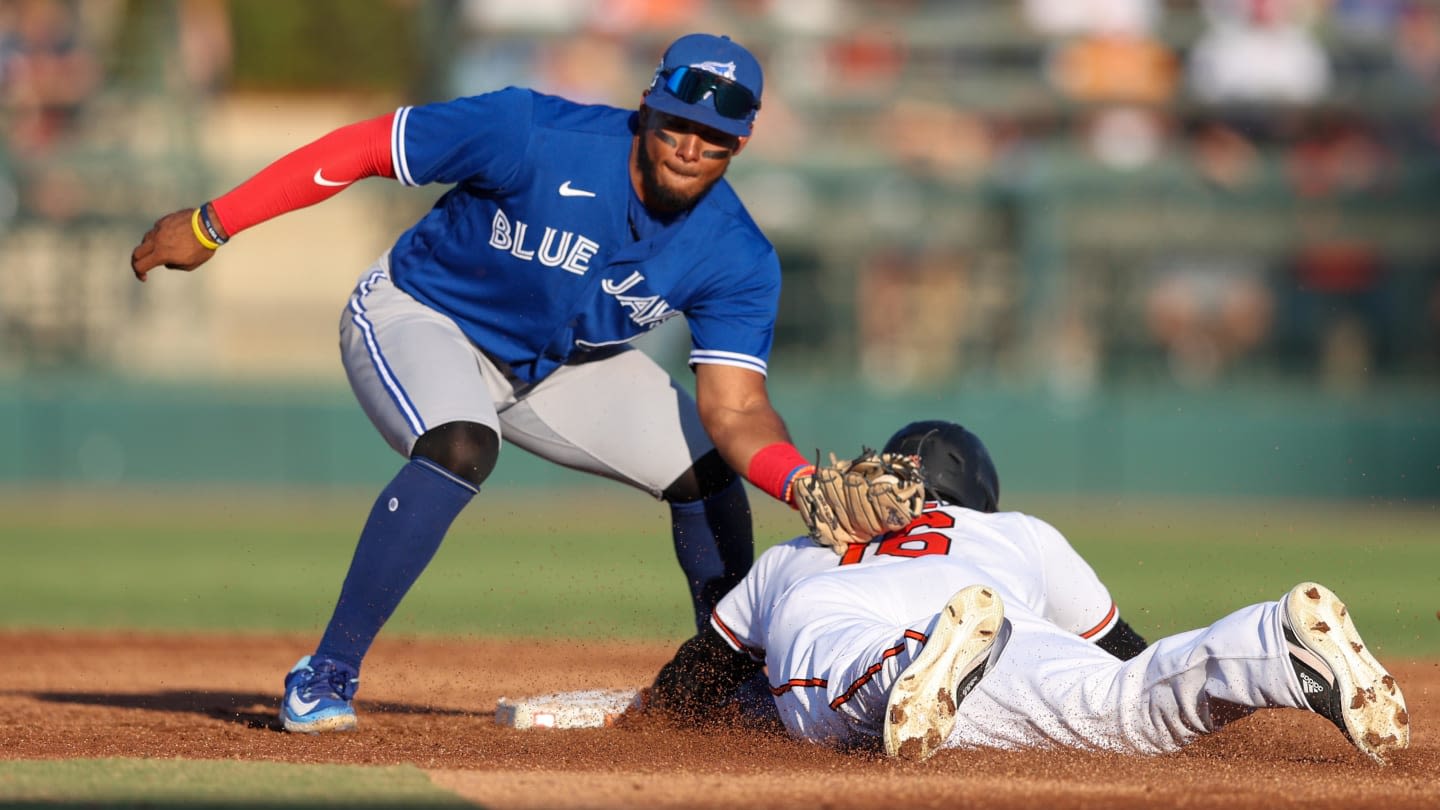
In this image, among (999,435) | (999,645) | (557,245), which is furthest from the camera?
(999,435)

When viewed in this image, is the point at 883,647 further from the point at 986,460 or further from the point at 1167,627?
the point at 1167,627

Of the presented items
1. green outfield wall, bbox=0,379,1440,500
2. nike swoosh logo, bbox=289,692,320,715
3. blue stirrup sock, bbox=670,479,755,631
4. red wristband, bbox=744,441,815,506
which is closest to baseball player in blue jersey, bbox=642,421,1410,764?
red wristband, bbox=744,441,815,506

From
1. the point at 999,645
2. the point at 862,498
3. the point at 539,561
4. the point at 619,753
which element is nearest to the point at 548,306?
the point at 862,498

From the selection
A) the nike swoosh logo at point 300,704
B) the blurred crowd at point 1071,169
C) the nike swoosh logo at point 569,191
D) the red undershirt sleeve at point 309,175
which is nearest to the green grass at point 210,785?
the nike swoosh logo at point 300,704

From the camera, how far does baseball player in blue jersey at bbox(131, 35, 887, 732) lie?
396cm

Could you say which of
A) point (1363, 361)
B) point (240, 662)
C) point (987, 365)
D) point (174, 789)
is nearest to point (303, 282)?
point (987, 365)

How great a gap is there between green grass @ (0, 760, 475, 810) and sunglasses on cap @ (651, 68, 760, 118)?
1660 mm

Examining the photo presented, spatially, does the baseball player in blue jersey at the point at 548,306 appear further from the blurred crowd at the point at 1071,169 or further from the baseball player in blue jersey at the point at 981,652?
the blurred crowd at the point at 1071,169

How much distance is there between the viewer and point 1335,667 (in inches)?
117

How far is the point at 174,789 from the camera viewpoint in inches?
116

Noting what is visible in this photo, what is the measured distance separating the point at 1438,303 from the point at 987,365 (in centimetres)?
369

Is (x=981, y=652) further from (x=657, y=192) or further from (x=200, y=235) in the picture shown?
(x=200, y=235)

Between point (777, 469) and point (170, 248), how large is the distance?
57.9 inches

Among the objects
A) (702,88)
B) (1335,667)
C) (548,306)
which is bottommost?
(1335,667)
